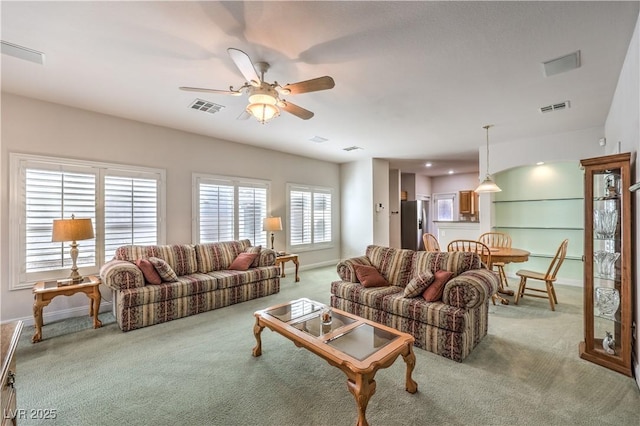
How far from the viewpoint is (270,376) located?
228 centimetres

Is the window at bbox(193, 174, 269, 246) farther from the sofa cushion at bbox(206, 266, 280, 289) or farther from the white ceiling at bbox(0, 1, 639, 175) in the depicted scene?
the white ceiling at bbox(0, 1, 639, 175)

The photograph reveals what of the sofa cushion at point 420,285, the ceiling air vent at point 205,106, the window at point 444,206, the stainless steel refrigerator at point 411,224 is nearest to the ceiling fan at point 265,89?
the ceiling air vent at point 205,106

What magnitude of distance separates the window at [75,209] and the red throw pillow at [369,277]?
3.26 meters

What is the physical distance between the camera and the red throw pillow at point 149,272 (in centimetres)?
353

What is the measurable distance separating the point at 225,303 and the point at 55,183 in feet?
8.81

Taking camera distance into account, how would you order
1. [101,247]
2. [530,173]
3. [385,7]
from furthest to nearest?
[530,173], [101,247], [385,7]

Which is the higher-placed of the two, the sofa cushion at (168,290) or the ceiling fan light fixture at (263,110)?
the ceiling fan light fixture at (263,110)

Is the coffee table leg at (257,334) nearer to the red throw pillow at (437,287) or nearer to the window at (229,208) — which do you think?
the red throw pillow at (437,287)

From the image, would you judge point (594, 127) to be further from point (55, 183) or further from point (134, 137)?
point (55, 183)

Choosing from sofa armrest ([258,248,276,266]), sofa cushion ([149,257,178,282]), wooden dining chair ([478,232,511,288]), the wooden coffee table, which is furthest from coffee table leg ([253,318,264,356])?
wooden dining chair ([478,232,511,288])

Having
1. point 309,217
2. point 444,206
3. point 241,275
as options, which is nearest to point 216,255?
point 241,275

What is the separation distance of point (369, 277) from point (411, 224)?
19.4 feet

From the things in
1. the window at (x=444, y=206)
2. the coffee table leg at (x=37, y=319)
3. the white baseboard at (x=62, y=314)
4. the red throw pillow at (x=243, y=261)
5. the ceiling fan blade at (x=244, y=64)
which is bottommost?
the white baseboard at (x=62, y=314)

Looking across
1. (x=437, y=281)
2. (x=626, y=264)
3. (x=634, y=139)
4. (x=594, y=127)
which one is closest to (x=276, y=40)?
(x=437, y=281)
